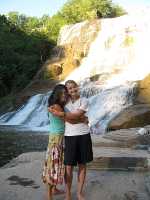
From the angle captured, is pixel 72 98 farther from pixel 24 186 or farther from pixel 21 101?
pixel 21 101

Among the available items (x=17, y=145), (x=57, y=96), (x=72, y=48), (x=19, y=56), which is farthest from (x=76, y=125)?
(x=19, y=56)

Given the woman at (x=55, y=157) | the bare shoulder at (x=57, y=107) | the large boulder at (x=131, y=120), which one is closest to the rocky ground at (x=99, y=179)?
the woman at (x=55, y=157)

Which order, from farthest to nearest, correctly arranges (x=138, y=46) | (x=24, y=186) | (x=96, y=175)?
(x=138, y=46), (x=96, y=175), (x=24, y=186)

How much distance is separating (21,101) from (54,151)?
975 inches

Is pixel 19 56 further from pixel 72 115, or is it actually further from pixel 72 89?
pixel 72 115

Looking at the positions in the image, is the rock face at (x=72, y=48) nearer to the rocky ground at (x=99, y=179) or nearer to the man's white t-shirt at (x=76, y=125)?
the rocky ground at (x=99, y=179)

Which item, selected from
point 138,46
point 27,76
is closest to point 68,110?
point 138,46

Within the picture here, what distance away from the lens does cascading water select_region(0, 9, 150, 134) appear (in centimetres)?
2412

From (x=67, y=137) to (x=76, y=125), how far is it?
0.63ft

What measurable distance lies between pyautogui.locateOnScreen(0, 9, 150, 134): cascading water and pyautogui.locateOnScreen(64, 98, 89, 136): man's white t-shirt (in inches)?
532

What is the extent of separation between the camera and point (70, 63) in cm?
3653

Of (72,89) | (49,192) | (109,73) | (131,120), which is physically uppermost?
(72,89)

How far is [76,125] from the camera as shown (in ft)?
20.0

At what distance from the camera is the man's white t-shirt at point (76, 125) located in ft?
19.9
